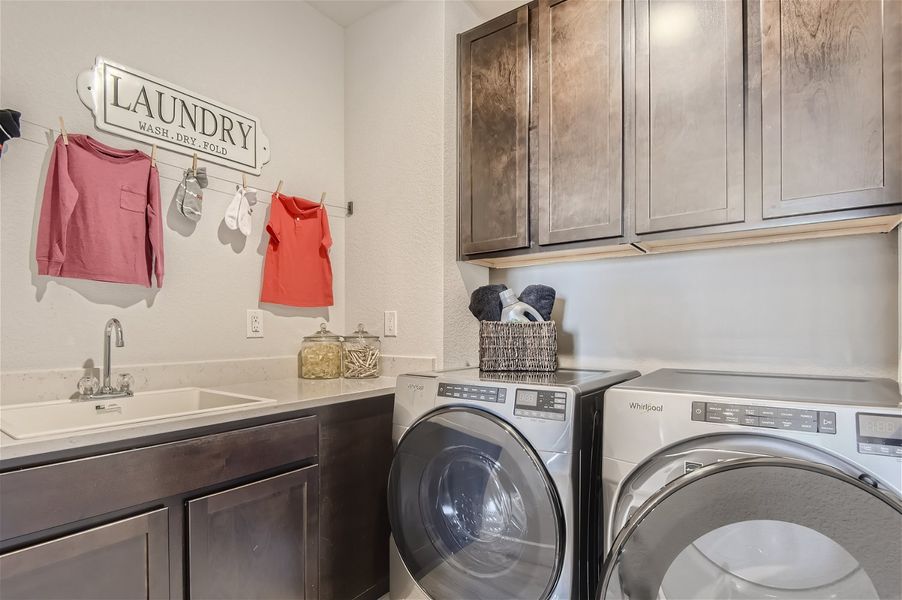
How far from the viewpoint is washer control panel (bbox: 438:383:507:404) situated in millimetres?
1453

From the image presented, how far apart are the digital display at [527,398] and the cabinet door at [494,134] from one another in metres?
0.76

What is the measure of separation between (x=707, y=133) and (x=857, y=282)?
2.32ft

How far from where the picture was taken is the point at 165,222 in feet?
6.08

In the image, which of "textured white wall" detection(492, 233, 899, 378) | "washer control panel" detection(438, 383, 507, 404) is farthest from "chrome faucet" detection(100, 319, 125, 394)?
"textured white wall" detection(492, 233, 899, 378)

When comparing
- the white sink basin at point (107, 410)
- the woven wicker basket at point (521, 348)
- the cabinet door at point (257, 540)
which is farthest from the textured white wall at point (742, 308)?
the white sink basin at point (107, 410)

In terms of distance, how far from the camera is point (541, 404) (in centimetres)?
136

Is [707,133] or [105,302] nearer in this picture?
[707,133]

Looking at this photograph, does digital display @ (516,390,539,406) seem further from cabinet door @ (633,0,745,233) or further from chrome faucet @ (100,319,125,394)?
chrome faucet @ (100,319,125,394)

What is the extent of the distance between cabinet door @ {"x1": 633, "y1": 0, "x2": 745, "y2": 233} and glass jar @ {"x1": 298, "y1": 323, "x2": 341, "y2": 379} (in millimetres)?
1420

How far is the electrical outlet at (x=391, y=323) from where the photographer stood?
2.27 metres

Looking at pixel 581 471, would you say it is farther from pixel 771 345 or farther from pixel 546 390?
pixel 771 345

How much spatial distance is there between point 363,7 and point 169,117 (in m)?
1.13

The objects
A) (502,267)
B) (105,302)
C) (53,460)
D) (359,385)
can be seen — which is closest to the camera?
(53,460)

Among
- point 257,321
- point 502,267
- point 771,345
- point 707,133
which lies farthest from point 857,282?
point 257,321
